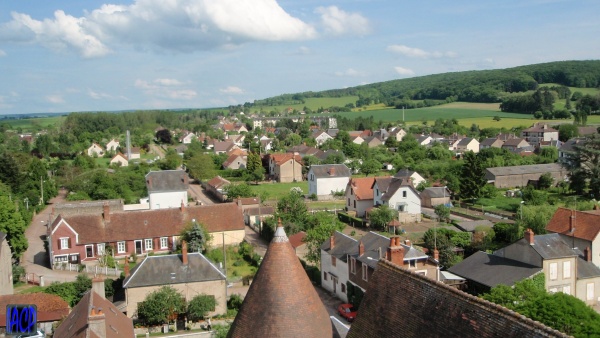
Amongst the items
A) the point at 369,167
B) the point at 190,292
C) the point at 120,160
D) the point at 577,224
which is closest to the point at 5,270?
the point at 190,292

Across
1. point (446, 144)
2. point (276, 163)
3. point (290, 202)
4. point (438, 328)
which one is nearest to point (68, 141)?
point (276, 163)

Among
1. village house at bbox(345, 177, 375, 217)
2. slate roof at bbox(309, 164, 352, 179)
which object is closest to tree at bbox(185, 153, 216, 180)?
Result: slate roof at bbox(309, 164, 352, 179)

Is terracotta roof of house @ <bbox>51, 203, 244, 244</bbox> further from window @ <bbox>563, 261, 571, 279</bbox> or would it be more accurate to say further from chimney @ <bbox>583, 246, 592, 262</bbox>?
chimney @ <bbox>583, 246, 592, 262</bbox>

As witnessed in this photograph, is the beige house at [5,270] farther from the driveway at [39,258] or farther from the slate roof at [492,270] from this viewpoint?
the slate roof at [492,270]

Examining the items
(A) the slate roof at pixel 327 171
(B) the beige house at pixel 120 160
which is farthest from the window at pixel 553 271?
(B) the beige house at pixel 120 160

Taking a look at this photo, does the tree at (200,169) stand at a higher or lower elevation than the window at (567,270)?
higher

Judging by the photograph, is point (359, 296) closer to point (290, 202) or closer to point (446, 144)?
point (290, 202)

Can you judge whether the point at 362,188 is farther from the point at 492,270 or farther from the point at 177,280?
the point at 177,280
